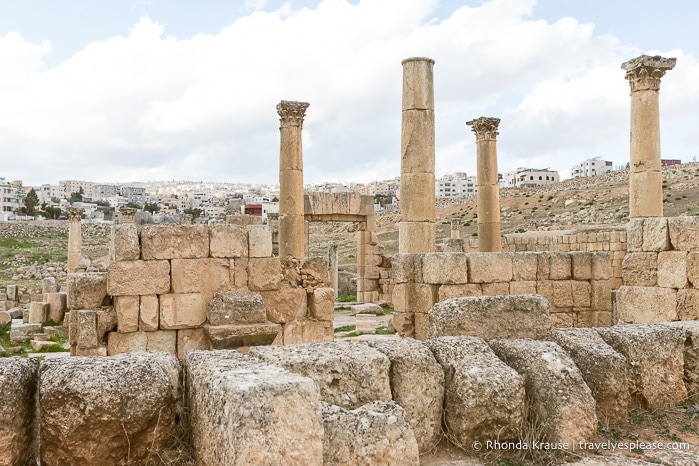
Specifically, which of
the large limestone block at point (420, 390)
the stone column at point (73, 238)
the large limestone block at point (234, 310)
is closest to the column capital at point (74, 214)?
the stone column at point (73, 238)

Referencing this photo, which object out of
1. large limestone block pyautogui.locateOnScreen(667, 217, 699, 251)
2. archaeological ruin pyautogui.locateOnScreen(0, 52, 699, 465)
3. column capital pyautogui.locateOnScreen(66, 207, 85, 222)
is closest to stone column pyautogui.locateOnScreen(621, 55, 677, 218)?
archaeological ruin pyautogui.locateOnScreen(0, 52, 699, 465)

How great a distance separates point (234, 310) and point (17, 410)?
4.92 metres

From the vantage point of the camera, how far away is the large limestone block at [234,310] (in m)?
7.82

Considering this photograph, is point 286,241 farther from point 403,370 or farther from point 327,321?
point 403,370

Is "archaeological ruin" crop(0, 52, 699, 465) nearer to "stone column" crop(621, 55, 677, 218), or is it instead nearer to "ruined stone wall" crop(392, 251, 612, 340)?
"ruined stone wall" crop(392, 251, 612, 340)

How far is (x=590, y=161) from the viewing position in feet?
435

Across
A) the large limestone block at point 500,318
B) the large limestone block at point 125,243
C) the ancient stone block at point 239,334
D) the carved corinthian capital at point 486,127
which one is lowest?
the ancient stone block at point 239,334

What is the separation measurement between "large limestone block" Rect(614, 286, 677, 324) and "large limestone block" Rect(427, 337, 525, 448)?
20.7 feet

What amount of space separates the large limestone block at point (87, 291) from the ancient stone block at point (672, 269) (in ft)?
26.5

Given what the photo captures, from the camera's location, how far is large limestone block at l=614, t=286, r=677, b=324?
8797 mm

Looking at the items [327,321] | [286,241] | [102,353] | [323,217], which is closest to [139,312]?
[102,353]

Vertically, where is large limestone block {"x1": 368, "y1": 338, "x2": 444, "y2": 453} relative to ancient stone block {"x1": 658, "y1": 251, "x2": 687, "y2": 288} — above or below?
below

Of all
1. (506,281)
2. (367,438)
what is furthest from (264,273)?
(367,438)

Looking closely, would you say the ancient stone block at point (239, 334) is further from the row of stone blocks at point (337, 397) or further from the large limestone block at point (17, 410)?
the large limestone block at point (17, 410)
